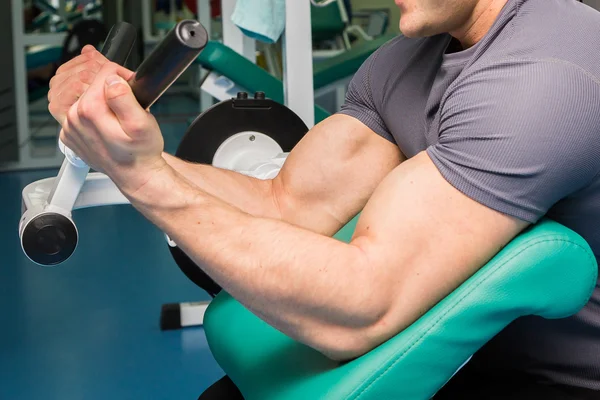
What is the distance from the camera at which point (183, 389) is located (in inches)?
76.0

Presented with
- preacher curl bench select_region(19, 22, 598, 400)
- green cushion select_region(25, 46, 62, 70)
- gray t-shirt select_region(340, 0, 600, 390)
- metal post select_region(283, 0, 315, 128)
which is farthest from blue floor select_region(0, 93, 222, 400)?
green cushion select_region(25, 46, 62, 70)

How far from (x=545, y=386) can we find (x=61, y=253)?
0.99 meters

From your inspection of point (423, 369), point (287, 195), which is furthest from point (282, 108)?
point (423, 369)

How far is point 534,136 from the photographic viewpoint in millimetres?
829

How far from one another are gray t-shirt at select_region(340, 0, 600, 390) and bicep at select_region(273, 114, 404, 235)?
0.20 m

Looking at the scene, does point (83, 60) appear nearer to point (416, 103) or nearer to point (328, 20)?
point (416, 103)

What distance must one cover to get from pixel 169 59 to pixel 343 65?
297 cm

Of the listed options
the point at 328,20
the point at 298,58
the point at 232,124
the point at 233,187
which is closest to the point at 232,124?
the point at 232,124

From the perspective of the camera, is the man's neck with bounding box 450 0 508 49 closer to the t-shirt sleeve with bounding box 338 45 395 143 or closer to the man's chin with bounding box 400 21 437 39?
the man's chin with bounding box 400 21 437 39

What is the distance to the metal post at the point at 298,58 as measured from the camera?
7.46 feet

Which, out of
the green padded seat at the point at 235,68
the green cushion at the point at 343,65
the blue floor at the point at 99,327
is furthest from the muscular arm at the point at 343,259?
the green cushion at the point at 343,65

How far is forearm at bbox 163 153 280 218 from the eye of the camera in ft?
4.18

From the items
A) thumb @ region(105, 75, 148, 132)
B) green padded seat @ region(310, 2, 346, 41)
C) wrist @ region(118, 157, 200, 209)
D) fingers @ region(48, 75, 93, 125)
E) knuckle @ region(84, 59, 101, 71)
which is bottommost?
green padded seat @ region(310, 2, 346, 41)

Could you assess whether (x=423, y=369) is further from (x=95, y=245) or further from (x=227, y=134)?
(x=95, y=245)
